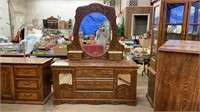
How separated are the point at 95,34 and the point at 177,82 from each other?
2074 mm

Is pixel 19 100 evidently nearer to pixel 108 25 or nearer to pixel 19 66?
pixel 19 66

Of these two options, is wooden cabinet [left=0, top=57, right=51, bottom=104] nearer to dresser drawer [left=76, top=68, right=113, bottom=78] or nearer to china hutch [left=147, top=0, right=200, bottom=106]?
dresser drawer [left=76, top=68, right=113, bottom=78]

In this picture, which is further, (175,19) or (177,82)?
(175,19)

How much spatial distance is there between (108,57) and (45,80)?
3.87 feet

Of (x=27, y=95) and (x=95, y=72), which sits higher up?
(x=95, y=72)

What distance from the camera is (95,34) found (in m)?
3.08

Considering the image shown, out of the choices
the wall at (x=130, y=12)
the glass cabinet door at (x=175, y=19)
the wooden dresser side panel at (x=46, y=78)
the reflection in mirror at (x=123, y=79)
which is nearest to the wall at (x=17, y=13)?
the wall at (x=130, y=12)

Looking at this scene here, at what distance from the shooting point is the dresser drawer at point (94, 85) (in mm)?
2709

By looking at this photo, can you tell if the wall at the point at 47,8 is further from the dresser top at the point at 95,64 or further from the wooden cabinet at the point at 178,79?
the wooden cabinet at the point at 178,79

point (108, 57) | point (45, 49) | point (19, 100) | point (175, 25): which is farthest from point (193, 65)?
point (45, 49)

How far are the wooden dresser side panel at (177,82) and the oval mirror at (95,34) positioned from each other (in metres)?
1.78

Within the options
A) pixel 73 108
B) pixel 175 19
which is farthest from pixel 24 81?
pixel 175 19

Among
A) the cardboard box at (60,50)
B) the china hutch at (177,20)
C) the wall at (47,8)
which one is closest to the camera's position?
the china hutch at (177,20)

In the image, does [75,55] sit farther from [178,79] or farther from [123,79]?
[178,79]
